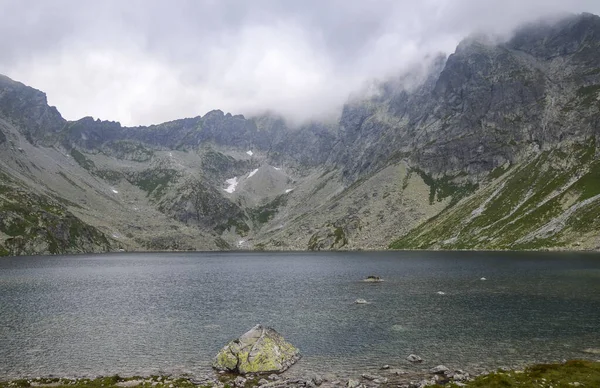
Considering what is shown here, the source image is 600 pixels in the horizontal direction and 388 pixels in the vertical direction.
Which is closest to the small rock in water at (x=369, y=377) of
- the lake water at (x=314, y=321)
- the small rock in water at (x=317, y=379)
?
the lake water at (x=314, y=321)

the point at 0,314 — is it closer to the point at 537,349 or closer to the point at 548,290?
the point at 537,349

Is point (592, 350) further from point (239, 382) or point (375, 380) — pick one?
point (239, 382)

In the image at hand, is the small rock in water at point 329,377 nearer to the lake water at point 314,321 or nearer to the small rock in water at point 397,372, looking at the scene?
the lake water at point 314,321

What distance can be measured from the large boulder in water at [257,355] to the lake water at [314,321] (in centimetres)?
185

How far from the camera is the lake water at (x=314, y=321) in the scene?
48406mm

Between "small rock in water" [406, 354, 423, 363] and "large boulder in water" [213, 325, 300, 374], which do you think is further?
"small rock in water" [406, 354, 423, 363]

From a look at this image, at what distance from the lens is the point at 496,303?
3051 inches

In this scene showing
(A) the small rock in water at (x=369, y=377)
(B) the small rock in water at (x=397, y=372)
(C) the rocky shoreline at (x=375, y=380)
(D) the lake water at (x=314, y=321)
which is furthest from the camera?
(D) the lake water at (x=314, y=321)

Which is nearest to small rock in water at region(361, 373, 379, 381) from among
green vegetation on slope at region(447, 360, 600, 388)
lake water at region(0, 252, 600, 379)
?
lake water at region(0, 252, 600, 379)

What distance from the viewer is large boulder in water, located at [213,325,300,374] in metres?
45.1

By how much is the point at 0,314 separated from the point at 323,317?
181 feet

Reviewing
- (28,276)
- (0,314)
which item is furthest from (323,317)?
(28,276)

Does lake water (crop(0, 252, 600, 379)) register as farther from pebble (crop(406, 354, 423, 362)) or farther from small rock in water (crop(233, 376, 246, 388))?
small rock in water (crop(233, 376, 246, 388))

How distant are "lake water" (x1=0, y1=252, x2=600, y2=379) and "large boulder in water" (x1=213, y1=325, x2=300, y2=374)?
185 cm
